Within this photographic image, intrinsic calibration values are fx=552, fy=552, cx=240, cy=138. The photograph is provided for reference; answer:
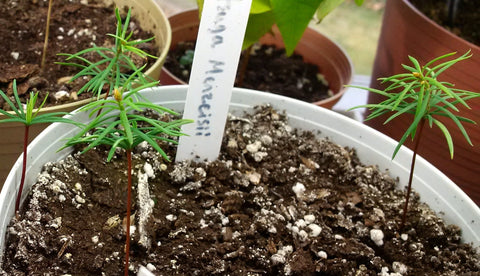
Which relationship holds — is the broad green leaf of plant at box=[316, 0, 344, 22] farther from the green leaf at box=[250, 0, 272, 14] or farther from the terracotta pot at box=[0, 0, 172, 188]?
the terracotta pot at box=[0, 0, 172, 188]

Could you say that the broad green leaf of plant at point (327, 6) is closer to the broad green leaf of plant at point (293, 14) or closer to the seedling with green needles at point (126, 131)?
the broad green leaf of plant at point (293, 14)

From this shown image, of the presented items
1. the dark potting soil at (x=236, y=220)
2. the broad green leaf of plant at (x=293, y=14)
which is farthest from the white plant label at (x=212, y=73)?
the broad green leaf of plant at (x=293, y=14)

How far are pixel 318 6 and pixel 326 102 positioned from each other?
0.80ft

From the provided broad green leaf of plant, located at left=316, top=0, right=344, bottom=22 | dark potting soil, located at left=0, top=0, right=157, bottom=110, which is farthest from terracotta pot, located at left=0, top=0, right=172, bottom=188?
broad green leaf of plant, located at left=316, top=0, right=344, bottom=22

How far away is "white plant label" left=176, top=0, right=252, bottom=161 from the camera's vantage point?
79cm

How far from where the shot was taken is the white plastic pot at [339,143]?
0.80 meters

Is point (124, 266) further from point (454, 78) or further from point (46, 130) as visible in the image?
point (454, 78)

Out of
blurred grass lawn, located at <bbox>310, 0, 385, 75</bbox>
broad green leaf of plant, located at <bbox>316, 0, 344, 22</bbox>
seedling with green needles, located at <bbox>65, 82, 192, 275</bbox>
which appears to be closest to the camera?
seedling with green needles, located at <bbox>65, 82, 192, 275</bbox>

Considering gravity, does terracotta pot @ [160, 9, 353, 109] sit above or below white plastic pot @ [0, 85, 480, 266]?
below

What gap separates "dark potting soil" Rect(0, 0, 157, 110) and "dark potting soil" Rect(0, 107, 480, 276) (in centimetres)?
22

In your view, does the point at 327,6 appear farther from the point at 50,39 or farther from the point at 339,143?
the point at 50,39

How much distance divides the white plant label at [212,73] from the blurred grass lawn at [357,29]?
4.01ft

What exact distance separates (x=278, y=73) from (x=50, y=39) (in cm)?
55

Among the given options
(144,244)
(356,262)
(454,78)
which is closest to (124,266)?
(144,244)
